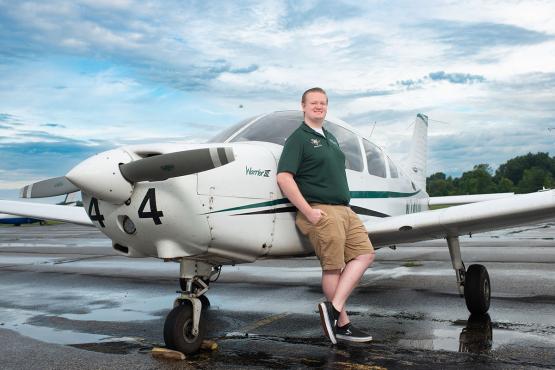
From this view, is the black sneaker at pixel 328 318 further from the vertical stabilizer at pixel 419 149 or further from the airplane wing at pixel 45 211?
the vertical stabilizer at pixel 419 149

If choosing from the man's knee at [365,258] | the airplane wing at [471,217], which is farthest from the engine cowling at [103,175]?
the airplane wing at [471,217]

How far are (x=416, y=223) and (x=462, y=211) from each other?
1.60 feet

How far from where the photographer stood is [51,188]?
538cm

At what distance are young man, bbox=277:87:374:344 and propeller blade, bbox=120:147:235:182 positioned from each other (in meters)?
0.80

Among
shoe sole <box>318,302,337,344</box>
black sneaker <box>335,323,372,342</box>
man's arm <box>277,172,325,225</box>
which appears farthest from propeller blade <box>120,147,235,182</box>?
black sneaker <box>335,323,372,342</box>

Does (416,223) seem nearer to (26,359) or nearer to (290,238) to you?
(290,238)

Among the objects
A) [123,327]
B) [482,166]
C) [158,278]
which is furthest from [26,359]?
[482,166]

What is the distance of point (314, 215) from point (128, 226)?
150 centimetres

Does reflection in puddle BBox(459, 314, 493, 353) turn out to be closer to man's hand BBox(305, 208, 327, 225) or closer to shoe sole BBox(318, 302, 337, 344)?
shoe sole BBox(318, 302, 337, 344)

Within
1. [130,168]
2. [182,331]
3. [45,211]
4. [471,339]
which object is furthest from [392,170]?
[45,211]

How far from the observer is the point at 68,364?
15.2 feet

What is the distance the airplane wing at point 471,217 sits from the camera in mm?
5681

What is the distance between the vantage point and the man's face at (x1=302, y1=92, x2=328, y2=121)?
510 centimetres

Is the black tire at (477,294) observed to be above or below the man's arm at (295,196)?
below
